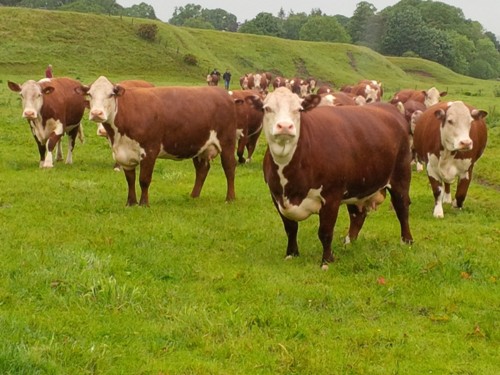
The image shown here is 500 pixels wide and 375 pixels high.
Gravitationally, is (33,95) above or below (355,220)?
above

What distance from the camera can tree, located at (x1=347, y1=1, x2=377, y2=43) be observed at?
135 m

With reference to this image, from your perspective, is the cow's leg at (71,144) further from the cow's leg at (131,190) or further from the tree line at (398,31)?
the tree line at (398,31)

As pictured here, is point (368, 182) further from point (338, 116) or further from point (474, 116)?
point (474, 116)

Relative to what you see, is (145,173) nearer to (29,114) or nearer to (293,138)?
(293,138)

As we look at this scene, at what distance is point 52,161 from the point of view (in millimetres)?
15867

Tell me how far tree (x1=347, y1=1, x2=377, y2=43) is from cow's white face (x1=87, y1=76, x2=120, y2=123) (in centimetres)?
12580

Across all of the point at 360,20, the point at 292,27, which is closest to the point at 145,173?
the point at 360,20

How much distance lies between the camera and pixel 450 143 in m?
11.6

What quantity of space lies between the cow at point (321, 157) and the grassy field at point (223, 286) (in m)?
0.74

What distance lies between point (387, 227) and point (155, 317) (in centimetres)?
548

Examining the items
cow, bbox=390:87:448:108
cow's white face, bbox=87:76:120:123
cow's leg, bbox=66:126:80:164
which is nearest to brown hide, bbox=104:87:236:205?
cow's white face, bbox=87:76:120:123

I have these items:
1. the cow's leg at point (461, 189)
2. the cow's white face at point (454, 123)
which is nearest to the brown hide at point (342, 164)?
the cow's white face at point (454, 123)

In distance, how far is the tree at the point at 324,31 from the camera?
391ft

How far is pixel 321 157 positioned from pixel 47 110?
29.5ft
